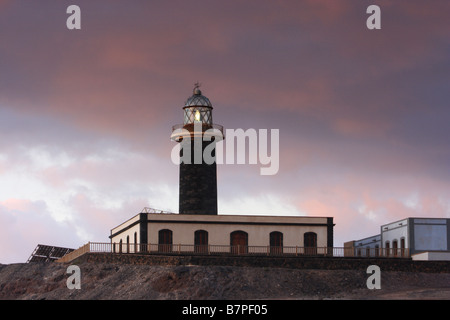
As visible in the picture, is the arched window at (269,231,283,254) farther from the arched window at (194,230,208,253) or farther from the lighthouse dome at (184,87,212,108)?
the lighthouse dome at (184,87,212,108)

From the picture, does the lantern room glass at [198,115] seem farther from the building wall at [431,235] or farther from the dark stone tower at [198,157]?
the building wall at [431,235]

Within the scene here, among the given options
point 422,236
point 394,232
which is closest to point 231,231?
point 394,232

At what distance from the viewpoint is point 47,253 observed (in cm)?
8200

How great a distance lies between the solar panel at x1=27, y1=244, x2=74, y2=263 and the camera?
267 feet

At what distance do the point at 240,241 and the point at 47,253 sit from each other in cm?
1656

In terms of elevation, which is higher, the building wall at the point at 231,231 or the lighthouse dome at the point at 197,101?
the lighthouse dome at the point at 197,101

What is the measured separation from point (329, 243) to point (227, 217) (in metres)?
7.26

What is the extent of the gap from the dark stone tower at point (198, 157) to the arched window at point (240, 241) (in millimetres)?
2925

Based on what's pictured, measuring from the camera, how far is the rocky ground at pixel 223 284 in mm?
62500

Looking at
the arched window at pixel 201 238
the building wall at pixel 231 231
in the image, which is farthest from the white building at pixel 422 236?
the arched window at pixel 201 238

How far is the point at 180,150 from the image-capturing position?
77.6 meters

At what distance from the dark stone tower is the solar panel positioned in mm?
11438
